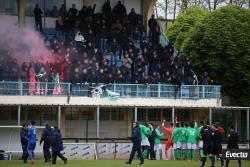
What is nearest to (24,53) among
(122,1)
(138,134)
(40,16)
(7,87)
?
(40,16)

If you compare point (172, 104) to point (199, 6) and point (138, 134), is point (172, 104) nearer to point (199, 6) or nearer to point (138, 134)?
point (138, 134)

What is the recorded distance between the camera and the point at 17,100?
41.2 m

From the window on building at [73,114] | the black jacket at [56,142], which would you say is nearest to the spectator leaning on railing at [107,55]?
the window on building at [73,114]

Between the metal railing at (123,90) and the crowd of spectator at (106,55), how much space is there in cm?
60

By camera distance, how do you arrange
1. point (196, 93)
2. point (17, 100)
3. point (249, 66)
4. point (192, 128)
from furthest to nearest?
point (249, 66), point (196, 93), point (17, 100), point (192, 128)

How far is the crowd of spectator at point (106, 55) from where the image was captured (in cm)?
4331

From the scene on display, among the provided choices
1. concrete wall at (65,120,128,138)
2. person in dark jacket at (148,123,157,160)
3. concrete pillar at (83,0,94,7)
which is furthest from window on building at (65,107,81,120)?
concrete pillar at (83,0,94,7)

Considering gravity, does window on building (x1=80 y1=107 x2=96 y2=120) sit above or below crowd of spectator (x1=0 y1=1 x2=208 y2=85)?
below

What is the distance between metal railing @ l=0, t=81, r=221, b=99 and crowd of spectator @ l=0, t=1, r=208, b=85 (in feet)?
1.98

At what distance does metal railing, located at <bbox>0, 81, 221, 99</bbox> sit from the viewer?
41.3 meters

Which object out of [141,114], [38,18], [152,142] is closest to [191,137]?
[152,142]

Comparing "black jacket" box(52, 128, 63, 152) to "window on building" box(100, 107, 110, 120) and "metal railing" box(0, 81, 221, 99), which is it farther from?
"window on building" box(100, 107, 110, 120)

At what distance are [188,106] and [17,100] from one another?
10.0 m

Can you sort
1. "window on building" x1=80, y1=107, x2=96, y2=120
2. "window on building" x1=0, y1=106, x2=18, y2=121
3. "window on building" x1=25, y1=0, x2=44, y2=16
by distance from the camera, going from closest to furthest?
"window on building" x1=0, y1=106, x2=18, y2=121
"window on building" x1=80, y1=107, x2=96, y2=120
"window on building" x1=25, y1=0, x2=44, y2=16
